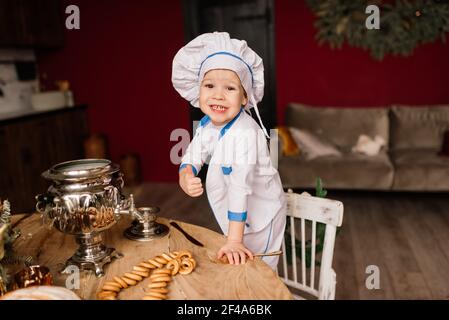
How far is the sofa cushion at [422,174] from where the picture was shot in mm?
3469

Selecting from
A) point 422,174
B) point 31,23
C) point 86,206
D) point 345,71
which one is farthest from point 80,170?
point 345,71

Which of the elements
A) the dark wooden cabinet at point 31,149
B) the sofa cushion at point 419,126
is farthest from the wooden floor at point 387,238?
the dark wooden cabinet at point 31,149

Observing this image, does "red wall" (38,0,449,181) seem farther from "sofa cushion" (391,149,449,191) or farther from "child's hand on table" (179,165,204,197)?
"child's hand on table" (179,165,204,197)

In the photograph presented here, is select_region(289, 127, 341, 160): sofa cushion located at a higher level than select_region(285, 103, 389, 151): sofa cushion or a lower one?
lower

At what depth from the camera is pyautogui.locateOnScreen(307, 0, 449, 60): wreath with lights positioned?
393 cm

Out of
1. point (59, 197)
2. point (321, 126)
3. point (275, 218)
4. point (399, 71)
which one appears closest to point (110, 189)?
point (59, 197)

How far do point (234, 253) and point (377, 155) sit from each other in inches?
123

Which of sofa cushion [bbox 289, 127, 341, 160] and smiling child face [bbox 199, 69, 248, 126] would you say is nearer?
smiling child face [bbox 199, 69, 248, 126]

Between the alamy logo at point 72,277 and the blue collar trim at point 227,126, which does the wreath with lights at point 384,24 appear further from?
the alamy logo at point 72,277

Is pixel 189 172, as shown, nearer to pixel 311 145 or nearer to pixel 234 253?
pixel 234 253

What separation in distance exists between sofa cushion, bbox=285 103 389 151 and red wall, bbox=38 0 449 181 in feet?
0.94

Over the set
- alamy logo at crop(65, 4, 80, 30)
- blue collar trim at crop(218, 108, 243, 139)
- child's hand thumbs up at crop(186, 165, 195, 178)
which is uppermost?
alamy logo at crop(65, 4, 80, 30)

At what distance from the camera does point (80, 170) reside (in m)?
0.99

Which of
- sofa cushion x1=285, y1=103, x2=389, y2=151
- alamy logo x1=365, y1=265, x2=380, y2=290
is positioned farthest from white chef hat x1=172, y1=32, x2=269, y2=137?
sofa cushion x1=285, y1=103, x2=389, y2=151
